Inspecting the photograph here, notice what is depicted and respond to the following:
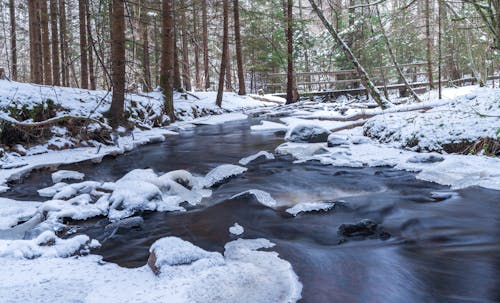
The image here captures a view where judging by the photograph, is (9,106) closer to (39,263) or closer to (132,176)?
(132,176)

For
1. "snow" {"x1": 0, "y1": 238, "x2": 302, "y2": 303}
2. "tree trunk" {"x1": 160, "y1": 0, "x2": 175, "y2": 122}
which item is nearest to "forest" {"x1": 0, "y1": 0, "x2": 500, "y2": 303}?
"snow" {"x1": 0, "y1": 238, "x2": 302, "y2": 303}

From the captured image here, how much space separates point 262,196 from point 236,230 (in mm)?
1061

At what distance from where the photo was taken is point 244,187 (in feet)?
16.3

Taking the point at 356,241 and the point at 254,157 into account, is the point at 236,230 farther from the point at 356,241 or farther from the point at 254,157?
the point at 254,157

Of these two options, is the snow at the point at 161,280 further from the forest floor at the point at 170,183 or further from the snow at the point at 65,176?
the snow at the point at 65,176

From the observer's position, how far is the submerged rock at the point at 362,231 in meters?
3.20

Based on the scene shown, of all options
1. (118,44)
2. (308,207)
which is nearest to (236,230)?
(308,207)

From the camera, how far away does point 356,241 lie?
10.2ft

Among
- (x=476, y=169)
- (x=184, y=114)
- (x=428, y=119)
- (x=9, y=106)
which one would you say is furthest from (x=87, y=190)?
(x=184, y=114)

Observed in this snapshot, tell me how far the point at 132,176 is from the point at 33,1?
11146 millimetres

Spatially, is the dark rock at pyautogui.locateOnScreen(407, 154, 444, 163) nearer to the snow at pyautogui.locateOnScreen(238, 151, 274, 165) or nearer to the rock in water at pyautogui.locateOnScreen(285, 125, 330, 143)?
the snow at pyautogui.locateOnScreen(238, 151, 274, 165)

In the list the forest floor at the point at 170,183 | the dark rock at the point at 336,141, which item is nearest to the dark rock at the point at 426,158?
the forest floor at the point at 170,183

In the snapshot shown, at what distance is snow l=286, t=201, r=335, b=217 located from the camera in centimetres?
396

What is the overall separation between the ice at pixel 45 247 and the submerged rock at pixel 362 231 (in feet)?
7.25
